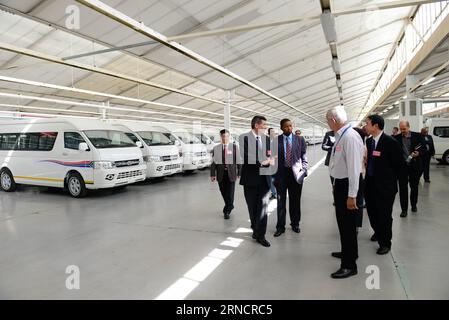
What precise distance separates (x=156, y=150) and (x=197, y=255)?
553cm

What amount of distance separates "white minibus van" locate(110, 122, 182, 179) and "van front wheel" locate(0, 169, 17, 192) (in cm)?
311

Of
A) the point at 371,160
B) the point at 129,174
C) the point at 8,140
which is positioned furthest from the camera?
the point at 8,140

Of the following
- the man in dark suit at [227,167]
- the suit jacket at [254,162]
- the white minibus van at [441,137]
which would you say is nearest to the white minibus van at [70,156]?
the man in dark suit at [227,167]

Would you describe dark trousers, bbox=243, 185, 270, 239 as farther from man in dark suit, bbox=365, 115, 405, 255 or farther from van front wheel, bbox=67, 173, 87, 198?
van front wheel, bbox=67, 173, 87, 198

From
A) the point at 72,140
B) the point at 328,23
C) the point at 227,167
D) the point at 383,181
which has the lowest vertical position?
the point at 383,181

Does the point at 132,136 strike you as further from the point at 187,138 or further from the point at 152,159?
the point at 187,138

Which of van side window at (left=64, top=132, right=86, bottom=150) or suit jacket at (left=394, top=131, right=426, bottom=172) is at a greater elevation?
van side window at (left=64, top=132, right=86, bottom=150)

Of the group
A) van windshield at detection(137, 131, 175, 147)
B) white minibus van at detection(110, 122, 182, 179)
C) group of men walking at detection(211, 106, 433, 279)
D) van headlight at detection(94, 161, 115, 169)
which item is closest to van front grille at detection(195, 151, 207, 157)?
white minibus van at detection(110, 122, 182, 179)

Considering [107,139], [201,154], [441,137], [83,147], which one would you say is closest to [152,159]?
[107,139]

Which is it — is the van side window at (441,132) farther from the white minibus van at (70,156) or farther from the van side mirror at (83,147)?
the van side mirror at (83,147)

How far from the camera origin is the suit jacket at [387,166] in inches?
138

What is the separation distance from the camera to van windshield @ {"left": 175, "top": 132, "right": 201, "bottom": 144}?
1090cm

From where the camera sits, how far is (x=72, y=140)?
720cm

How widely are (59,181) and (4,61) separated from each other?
3679 mm
